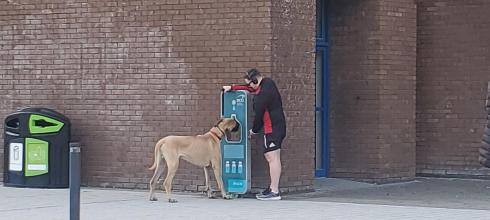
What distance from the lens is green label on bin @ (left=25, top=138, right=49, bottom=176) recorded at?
590 inches

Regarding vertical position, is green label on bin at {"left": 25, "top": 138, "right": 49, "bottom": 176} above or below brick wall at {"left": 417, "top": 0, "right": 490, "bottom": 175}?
below

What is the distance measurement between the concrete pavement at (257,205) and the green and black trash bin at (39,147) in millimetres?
239

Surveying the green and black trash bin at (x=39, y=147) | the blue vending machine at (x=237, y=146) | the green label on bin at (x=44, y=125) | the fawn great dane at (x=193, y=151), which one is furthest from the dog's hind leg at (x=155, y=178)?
the green label on bin at (x=44, y=125)

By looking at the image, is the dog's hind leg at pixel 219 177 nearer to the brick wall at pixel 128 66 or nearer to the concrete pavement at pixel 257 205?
the concrete pavement at pixel 257 205

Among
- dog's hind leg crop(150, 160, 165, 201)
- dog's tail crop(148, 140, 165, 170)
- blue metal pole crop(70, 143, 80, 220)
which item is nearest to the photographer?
blue metal pole crop(70, 143, 80, 220)

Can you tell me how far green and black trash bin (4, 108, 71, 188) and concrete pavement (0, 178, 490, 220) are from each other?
239 millimetres

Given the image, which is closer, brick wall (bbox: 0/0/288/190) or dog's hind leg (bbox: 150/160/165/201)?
dog's hind leg (bbox: 150/160/165/201)

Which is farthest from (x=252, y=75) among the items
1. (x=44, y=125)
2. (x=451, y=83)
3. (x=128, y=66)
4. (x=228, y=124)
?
(x=451, y=83)

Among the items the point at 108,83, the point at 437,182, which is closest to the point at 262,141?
the point at 108,83

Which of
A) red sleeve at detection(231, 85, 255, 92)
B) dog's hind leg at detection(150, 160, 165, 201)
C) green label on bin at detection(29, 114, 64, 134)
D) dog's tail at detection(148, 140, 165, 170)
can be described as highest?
red sleeve at detection(231, 85, 255, 92)

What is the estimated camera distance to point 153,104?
48.3ft

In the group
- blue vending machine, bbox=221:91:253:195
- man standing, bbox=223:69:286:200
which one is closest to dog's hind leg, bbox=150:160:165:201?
blue vending machine, bbox=221:91:253:195

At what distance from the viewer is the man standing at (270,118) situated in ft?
43.6

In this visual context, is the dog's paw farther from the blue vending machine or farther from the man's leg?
the man's leg
